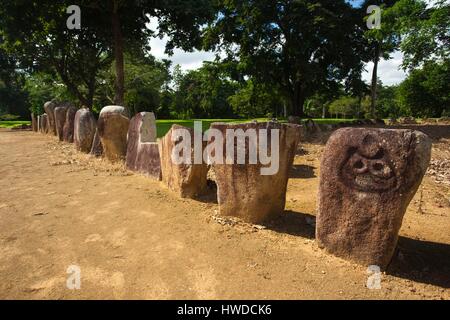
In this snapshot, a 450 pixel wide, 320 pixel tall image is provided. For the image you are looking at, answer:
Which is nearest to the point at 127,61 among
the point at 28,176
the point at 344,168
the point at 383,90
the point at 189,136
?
the point at 28,176

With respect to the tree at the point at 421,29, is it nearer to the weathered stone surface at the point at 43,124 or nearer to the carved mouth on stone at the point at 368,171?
the carved mouth on stone at the point at 368,171

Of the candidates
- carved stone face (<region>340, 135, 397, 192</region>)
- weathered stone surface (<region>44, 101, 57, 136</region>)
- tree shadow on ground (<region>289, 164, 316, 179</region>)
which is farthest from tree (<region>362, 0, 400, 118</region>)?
weathered stone surface (<region>44, 101, 57, 136</region>)

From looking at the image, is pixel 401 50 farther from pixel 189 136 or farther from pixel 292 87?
pixel 189 136

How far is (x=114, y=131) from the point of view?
8508 millimetres

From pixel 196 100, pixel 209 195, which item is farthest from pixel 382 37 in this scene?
pixel 196 100

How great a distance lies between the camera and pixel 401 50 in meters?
14.0

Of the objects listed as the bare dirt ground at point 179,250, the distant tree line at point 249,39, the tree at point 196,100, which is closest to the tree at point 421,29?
the distant tree line at point 249,39

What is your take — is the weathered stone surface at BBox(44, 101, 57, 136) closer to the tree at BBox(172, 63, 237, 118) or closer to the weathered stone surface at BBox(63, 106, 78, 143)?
the weathered stone surface at BBox(63, 106, 78, 143)

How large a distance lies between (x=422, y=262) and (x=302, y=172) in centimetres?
443

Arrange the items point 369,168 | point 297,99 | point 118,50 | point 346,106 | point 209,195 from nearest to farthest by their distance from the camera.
→ point 369,168
point 209,195
point 118,50
point 297,99
point 346,106

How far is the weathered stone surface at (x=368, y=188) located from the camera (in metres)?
3.22

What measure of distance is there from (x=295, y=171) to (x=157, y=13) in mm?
10826

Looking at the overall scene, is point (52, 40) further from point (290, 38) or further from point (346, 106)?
point (346, 106)

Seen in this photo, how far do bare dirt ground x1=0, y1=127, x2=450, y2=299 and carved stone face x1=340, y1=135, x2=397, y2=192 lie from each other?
84cm
